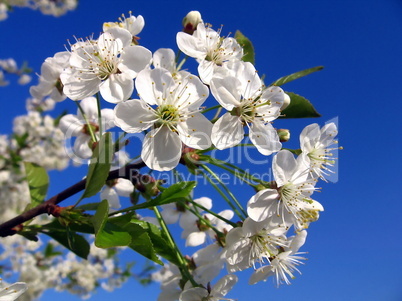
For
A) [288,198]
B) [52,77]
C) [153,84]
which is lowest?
[288,198]

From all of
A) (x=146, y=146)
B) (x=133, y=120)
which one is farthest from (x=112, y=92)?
(x=146, y=146)

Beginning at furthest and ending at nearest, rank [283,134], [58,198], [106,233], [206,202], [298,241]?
[206,202] → [298,241] → [283,134] → [58,198] → [106,233]

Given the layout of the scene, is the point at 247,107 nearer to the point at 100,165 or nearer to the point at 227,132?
the point at 227,132

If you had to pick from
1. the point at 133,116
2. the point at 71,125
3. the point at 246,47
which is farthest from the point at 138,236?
the point at 246,47

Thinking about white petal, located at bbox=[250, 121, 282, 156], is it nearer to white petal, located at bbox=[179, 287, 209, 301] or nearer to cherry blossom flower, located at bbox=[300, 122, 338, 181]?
cherry blossom flower, located at bbox=[300, 122, 338, 181]

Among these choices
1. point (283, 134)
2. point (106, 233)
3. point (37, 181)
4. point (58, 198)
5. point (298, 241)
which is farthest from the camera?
point (37, 181)

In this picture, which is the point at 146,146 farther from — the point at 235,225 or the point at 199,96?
the point at 235,225
